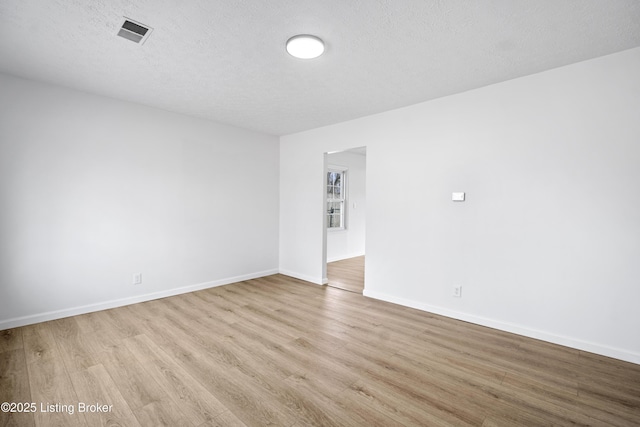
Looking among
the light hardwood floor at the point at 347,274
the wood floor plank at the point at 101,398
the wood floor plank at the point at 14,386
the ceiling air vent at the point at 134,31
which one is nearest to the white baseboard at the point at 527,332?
the light hardwood floor at the point at 347,274

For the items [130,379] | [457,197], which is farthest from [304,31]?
[130,379]

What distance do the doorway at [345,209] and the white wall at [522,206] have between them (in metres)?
2.61

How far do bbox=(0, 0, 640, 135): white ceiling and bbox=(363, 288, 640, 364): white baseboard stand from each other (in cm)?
254

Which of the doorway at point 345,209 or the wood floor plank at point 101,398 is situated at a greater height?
the doorway at point 345,209

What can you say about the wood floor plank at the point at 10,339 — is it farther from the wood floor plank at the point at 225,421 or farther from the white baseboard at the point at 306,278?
the white baseboard at the point at 306,278

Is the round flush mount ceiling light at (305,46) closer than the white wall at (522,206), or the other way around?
the round flush mount ceiling light at (305,46)

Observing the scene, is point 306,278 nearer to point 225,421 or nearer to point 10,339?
point 225,421

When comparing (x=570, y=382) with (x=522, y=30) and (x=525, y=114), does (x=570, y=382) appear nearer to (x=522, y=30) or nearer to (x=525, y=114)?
(x=525, y=114)

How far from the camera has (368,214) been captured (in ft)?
13.5

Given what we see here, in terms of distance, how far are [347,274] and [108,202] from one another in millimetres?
3941

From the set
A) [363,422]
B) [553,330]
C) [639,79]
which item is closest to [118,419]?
[363,422]

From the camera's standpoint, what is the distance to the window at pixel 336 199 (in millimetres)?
6855

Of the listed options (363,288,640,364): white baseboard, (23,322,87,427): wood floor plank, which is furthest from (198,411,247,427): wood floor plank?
(363,288,640,364): white baseboard

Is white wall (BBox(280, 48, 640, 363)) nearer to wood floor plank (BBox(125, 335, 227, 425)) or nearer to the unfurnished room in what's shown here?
the unfurnished room
